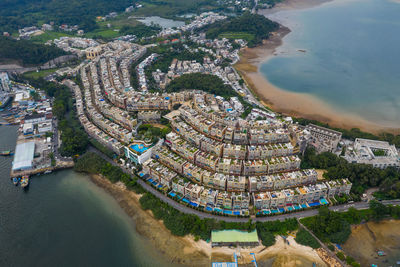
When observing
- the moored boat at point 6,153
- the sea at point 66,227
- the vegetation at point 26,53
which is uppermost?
the vegetation at point 26,53

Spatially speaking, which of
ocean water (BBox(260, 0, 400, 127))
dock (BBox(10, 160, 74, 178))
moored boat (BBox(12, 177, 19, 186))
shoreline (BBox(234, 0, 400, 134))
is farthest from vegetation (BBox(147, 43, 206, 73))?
moored boat (BBox(12, 177, 19, 186))

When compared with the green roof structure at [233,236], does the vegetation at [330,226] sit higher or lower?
higher

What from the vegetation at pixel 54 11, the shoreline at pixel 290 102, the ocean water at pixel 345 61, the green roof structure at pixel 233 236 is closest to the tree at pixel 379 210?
the green roof structure at pixel 233 236

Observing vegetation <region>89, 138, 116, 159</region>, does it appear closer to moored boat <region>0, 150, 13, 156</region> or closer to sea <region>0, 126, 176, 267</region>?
sea <region>0, 126, 176, 267</region>

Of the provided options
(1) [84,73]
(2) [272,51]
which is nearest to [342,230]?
(1) [84,73]

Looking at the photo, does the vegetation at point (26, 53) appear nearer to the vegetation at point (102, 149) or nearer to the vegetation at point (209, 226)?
the vegetation at point (102, 149)

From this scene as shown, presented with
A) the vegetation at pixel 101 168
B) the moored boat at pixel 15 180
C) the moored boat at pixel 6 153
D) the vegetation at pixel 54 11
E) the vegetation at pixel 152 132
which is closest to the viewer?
the vegetation at pixel 101 168
